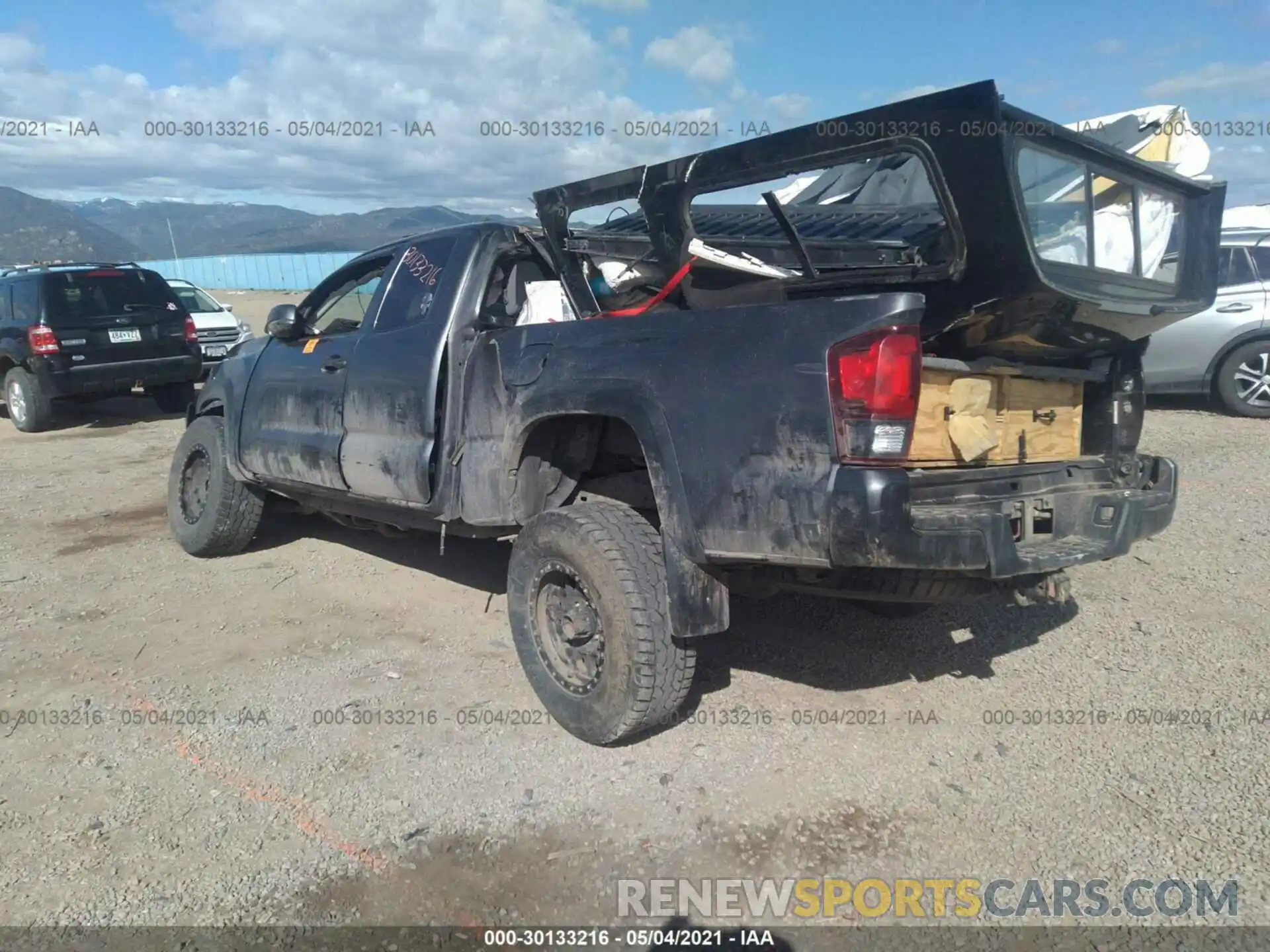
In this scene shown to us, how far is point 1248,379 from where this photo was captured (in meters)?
8.80

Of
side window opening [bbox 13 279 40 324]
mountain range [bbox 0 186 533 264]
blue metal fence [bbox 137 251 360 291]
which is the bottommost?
side window opening [bbox 13 279 40 324]

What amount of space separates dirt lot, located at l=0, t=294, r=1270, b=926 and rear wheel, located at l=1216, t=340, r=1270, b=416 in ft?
14.3

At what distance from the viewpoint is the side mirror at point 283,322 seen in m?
4.88

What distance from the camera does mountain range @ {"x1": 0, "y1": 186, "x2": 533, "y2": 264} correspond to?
5788cm

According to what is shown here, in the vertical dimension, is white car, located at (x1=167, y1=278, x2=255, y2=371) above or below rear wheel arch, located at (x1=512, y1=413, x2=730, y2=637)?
above

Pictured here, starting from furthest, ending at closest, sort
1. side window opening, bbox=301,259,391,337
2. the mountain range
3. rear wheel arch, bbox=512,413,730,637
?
the mountain range
side window opening, bbox=301,259,391,337
rear wheel arch, bbox=512,413,730,637

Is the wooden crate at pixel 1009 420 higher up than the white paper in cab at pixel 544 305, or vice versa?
the white paper in cab at pixel 544 305

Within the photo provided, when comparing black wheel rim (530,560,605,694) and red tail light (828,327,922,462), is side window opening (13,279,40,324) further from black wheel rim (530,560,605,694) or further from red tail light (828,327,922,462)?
red tail light (828,327,922,462)

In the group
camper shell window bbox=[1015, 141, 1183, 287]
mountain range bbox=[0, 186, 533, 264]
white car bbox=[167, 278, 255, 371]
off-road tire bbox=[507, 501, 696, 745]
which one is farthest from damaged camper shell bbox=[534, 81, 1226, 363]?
mountain range bbox=[0, 186, 533, 264]

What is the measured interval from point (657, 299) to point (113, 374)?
30.8ft

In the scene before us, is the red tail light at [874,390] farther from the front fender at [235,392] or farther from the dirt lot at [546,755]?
the front fender at [235,392]

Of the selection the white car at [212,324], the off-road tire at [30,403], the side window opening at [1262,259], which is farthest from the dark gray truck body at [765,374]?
the white car at [212,324]

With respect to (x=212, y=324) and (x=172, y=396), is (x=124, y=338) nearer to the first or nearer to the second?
(x=172, y=396)

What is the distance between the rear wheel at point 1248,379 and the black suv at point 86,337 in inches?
449
